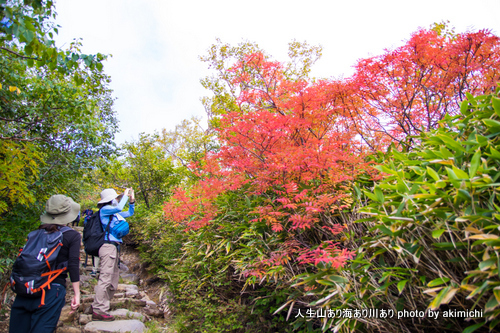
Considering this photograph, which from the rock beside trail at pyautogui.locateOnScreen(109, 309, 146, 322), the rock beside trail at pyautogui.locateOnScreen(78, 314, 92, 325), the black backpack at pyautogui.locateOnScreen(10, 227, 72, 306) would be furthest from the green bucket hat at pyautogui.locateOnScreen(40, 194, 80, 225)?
the rock beside trail at pyautogui.locateOnScreen(109, 309, 146, 322)

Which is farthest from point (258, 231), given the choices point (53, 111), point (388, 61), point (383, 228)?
point (53, 111)

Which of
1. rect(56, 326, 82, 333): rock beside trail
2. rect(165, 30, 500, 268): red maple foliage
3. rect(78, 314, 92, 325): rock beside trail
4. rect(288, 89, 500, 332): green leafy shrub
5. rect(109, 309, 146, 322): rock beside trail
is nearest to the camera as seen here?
rect(288, 89, 500, 332): green leafy shrub

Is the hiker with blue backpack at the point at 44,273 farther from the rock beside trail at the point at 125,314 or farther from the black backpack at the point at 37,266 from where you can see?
the rock beside trail at the point at 125,314

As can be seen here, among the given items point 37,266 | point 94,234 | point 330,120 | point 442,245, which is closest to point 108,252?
point 94,234

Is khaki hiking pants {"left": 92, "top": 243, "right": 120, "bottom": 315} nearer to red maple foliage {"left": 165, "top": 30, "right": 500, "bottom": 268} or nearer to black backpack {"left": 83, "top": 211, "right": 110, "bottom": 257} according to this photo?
black backpack {"left": 83, "top": 211, "right": 110, "bottom": 257}

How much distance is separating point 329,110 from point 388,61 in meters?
0.85

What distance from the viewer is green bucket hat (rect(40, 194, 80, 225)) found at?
2.43m

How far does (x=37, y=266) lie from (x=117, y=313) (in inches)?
81.0

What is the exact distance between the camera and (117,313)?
3.76 m

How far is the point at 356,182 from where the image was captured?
2.84 metres

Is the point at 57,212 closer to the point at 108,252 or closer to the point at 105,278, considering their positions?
the point at 108,252

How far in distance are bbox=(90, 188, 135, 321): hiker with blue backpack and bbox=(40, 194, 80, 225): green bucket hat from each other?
1.12 m

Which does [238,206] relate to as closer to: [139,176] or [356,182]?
[356,182]

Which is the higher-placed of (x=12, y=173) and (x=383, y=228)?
(x=12, y=173)
